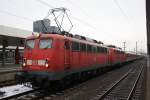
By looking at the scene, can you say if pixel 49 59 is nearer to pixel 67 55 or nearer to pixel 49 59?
pixel 49 59

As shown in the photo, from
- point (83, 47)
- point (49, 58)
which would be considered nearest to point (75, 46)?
point (83, 47)

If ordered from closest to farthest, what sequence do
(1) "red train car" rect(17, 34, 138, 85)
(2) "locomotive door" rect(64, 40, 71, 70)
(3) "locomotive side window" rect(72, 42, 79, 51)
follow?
(1) "red train car" rect(17, 34, 138, 85) < (2) "locomotive door" rect(64, 40, 71, 70) < (3) "locomotive side window" rect(72, 42, 79, 51)

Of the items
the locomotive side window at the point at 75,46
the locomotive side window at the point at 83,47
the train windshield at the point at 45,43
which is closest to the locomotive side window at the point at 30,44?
the train windshield at the point at 45,43

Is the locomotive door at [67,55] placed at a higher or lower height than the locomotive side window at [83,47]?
lower

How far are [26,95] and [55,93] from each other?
57.0 inches

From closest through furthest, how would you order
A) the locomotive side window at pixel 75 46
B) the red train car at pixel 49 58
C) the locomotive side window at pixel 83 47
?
the red train car at pixel 49 58 < the locomotive side window at pixel 75 46 < the locomotive side window at pixel 83 47

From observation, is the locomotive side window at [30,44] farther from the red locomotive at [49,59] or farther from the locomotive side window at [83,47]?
the locomotive side window at [83,47]

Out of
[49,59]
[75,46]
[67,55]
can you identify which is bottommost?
[49,59]

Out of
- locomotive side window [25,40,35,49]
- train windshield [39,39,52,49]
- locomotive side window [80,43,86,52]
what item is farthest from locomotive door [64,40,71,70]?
locomotive side window [80,43,86,52]

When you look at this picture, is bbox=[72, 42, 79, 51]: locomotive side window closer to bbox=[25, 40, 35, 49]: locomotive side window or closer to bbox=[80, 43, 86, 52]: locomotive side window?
bbox=[80, 43, 86, 52]: locomotive side window

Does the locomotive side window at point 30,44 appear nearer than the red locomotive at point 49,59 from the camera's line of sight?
No

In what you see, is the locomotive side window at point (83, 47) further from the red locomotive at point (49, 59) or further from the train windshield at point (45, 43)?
the train windshield at point (45, 43)

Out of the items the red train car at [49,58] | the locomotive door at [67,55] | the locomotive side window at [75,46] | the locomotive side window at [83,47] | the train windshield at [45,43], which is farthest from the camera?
the locomotive side window at [83,47]

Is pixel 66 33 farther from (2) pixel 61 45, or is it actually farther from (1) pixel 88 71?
(1) pixel 88 71
